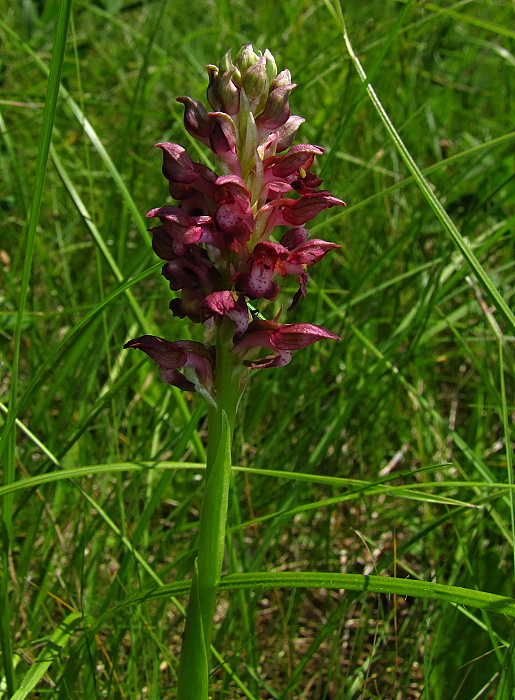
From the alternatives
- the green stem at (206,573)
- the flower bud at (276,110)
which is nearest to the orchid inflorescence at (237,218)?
the flower bud at (276,110)

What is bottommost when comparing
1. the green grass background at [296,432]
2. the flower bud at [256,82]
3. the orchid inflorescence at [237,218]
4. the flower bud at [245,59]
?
the green grass background at [296,432]

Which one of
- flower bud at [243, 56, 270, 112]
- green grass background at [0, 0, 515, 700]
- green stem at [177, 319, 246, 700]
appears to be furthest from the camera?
green grass background at [0, 0, 515, 700]

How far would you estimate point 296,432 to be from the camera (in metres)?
2.17

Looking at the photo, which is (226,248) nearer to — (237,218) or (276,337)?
(237,218)

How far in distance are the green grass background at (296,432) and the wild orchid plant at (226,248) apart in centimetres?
15

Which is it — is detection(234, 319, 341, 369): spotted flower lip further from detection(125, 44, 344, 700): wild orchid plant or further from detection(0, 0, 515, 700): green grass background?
detection(0, 0, 515, 700): green grass background

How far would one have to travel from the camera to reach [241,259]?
4.05ft

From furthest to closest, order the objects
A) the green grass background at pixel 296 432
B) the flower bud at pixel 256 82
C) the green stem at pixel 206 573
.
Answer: the green grass background at pixel 296 432 < the flower bud at pixel 256 82 < the green stem at pixel 206 573

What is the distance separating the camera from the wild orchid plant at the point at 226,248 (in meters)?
1.16

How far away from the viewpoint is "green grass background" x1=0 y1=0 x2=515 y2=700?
1.53m

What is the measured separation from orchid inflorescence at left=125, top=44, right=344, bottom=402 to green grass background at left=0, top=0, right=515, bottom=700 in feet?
0.48

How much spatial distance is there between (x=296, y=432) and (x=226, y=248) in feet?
3.46

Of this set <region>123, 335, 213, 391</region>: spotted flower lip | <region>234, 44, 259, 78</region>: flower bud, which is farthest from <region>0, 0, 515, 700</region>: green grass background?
<region>234, 44, 259, 78</region>: flower bud

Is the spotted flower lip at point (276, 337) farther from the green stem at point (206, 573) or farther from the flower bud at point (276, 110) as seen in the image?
the flower bud at point (276, 110)
